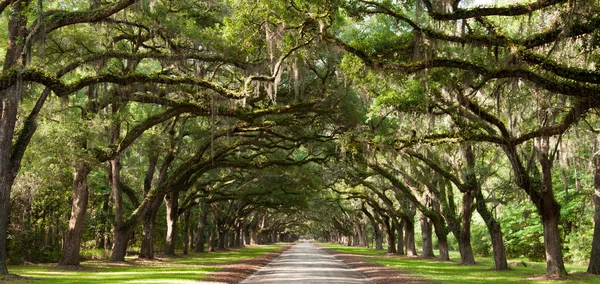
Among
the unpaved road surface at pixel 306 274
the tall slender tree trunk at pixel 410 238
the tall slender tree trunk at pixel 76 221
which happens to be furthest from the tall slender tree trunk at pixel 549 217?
the tall slender tree trunk at pixel 410 238

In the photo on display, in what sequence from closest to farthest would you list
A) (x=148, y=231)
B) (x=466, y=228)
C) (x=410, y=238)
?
(x=466, y=228), (x=148, y=231), (x=410, y=238)

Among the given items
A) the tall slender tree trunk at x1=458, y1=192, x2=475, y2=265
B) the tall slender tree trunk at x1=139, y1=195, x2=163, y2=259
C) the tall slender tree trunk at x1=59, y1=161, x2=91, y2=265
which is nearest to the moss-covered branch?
the tall slender tree trunk at x1=59, y1=161, x2=91, y2=265

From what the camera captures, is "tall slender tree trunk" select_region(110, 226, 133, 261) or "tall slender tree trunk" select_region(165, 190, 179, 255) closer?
"tall slender tree trunk" select_region(110, 226, 133, 261)

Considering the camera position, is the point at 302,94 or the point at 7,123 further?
the point at 302,94

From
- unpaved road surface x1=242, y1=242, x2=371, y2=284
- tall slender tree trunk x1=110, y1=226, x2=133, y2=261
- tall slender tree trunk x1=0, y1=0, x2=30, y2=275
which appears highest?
tall slender tree trunk x1=0, y1=0, x2=30, y2=275

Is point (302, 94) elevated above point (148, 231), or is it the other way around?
point (302, 94)

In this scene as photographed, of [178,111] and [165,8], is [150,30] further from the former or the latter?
[178,111]

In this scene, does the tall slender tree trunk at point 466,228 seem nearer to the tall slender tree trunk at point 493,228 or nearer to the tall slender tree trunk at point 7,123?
the tall slender tree trunk at point 493,228

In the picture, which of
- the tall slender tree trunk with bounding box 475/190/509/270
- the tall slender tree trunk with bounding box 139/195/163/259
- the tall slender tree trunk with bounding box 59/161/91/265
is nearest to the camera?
the tall slender tree trunk with bounding box 59/161/91/265

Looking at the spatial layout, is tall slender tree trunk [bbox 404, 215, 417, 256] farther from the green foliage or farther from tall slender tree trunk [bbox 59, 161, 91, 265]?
tall slender tree trunk [bbox 59, 161, 91, 265]

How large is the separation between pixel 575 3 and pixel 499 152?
583 inches

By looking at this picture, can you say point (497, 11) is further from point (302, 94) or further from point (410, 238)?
point (410, 238)

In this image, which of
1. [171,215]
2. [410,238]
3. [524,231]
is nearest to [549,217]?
[524,231]

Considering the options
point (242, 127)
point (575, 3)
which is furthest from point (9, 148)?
point (575, 3)
